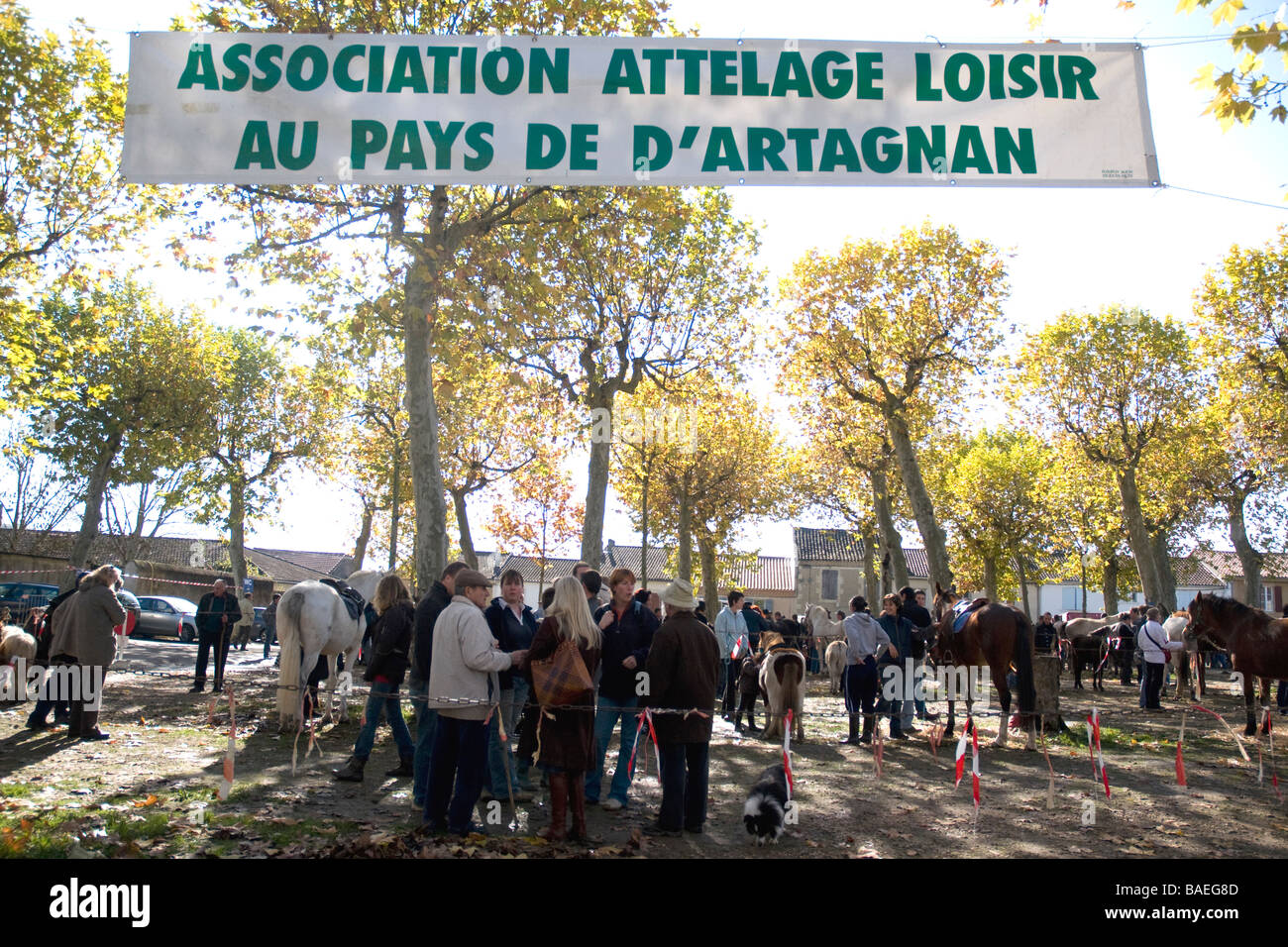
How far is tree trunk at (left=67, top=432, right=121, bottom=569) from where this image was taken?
90.4 ft

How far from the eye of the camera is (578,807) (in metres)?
6.51

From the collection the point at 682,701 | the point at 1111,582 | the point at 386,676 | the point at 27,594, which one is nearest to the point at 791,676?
the point at 682,701

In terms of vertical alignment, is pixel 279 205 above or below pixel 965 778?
above

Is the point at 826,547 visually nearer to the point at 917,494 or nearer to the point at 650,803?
the point at 917,494

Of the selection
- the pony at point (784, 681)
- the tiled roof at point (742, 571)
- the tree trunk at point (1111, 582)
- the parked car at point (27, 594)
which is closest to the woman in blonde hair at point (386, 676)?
the pony at point (784, 681)

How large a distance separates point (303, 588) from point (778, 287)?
19376 millimetres

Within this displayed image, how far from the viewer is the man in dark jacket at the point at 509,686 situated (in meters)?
7.61

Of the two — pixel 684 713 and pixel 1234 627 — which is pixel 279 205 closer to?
pixel 684 713

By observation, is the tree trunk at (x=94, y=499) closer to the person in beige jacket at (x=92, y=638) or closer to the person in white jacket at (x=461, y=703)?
the person in beige jacket at (x=92, y=638)

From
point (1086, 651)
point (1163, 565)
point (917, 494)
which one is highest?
point (917, 494)

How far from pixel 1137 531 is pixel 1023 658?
20782 millimetres
